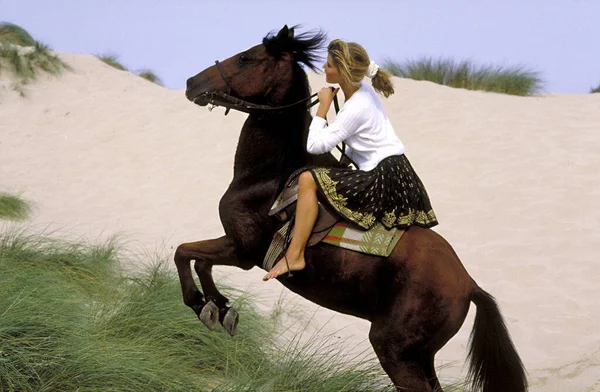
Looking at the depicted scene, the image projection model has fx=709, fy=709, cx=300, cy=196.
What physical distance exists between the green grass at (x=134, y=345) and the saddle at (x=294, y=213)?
892 mm

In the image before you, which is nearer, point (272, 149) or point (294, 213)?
point (294, 213)

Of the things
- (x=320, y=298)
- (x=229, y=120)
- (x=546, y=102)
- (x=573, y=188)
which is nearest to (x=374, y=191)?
(x=320, y=298)

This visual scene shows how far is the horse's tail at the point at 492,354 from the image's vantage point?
10.5 ft

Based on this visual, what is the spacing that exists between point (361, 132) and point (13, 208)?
712 centimetres

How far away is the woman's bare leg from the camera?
3.04m

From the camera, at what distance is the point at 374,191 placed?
3.06 m

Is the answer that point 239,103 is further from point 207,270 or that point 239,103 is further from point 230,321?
point 230,321

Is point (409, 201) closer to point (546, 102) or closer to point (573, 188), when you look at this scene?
point (573, 188)

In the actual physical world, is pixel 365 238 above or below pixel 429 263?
above

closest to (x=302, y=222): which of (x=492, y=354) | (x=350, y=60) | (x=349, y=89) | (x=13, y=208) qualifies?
(x=349, y=89)

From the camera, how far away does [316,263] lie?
3.10 metres

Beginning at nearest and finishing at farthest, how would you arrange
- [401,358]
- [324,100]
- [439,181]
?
1. [401,358]
2. [324,100]
3. [439,181]

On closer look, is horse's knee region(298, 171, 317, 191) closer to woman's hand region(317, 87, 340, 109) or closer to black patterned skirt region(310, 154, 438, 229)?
black patterned skirt region(310, 154, 438, 229)

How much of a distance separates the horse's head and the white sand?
2681mm
